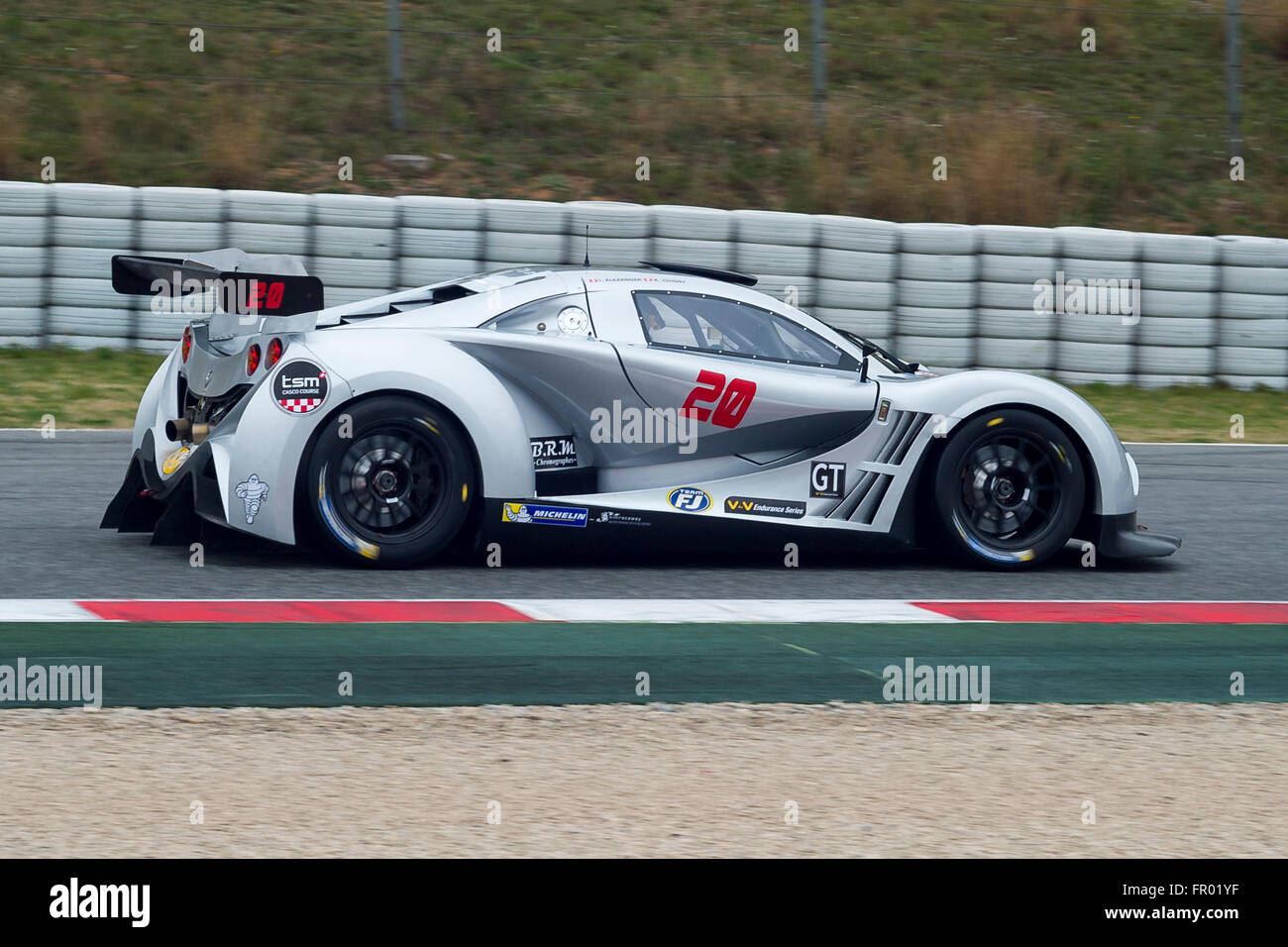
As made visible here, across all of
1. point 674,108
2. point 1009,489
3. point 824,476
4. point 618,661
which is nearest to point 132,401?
point 824,476

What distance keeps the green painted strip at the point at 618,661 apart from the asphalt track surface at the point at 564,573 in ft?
2.18

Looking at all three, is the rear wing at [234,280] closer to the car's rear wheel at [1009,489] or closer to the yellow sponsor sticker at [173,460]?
the yellow sponsor sticker at [173,460]

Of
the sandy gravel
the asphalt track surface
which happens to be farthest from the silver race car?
the sandy gravel

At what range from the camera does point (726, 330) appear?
7.41m

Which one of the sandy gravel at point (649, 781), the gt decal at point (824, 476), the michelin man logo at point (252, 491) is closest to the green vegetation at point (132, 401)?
the michelin man logo at point (252, 491)

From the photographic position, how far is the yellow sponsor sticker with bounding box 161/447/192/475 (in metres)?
7.28

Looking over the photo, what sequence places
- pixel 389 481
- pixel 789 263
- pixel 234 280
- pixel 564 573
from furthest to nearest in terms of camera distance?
pixel 789 263, pixel 564 573, pixel 389 481, pixel 234 280

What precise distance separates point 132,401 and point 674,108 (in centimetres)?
823

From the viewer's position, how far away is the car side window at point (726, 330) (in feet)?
24.1

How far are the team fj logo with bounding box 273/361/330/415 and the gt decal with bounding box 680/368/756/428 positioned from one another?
155cm

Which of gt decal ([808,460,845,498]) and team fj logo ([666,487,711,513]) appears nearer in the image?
team fj logo ([666,487,711,513])

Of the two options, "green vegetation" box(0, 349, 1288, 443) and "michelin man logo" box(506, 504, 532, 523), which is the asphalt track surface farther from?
"green vegetation" box(0, 349, 1288, 443)

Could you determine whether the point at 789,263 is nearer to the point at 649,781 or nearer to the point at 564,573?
the point at 564,573

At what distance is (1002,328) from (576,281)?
24.5 feet
